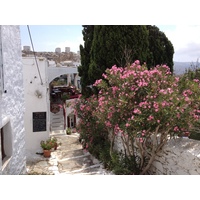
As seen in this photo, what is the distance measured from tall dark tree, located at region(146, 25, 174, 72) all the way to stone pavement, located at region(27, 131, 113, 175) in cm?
446

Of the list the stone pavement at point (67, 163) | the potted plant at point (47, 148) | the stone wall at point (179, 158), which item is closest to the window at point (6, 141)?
the stone pavement at point (67, 163)

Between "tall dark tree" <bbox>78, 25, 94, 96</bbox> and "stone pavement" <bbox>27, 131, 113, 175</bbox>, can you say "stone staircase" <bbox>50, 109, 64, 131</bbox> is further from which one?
"tall dark tree" <bbox>78, 25, 94, 96</bbox>

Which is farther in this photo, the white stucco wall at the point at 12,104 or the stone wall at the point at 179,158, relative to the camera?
the white stucco wall at the point at 12,104

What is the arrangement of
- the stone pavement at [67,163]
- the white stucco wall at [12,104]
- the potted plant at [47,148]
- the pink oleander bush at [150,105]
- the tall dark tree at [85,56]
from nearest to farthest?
the pink oleander bush at [150,105] < the white stucco wall at [12,104] < the stone pavement at [67,163] < the potted plant at [47,148] < the tall dark tree at [85,56]

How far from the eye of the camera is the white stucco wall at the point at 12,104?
4.59 meters

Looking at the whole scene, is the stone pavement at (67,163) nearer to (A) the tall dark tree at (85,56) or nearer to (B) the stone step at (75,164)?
(B) the stone step at (75,164)

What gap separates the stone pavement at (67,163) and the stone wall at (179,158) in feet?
5.32

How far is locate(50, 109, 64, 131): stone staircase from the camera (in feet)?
45.0

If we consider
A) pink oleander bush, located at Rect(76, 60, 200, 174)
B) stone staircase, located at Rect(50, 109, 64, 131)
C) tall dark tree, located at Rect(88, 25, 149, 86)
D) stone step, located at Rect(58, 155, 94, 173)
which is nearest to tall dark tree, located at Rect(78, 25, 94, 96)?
tall dark tree, located at Rect(88, 25, 149, 86)

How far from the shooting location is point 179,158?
15.6 ft

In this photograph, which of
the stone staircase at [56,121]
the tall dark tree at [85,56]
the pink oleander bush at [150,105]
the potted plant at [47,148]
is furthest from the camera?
the stone staircase at [56,121]
